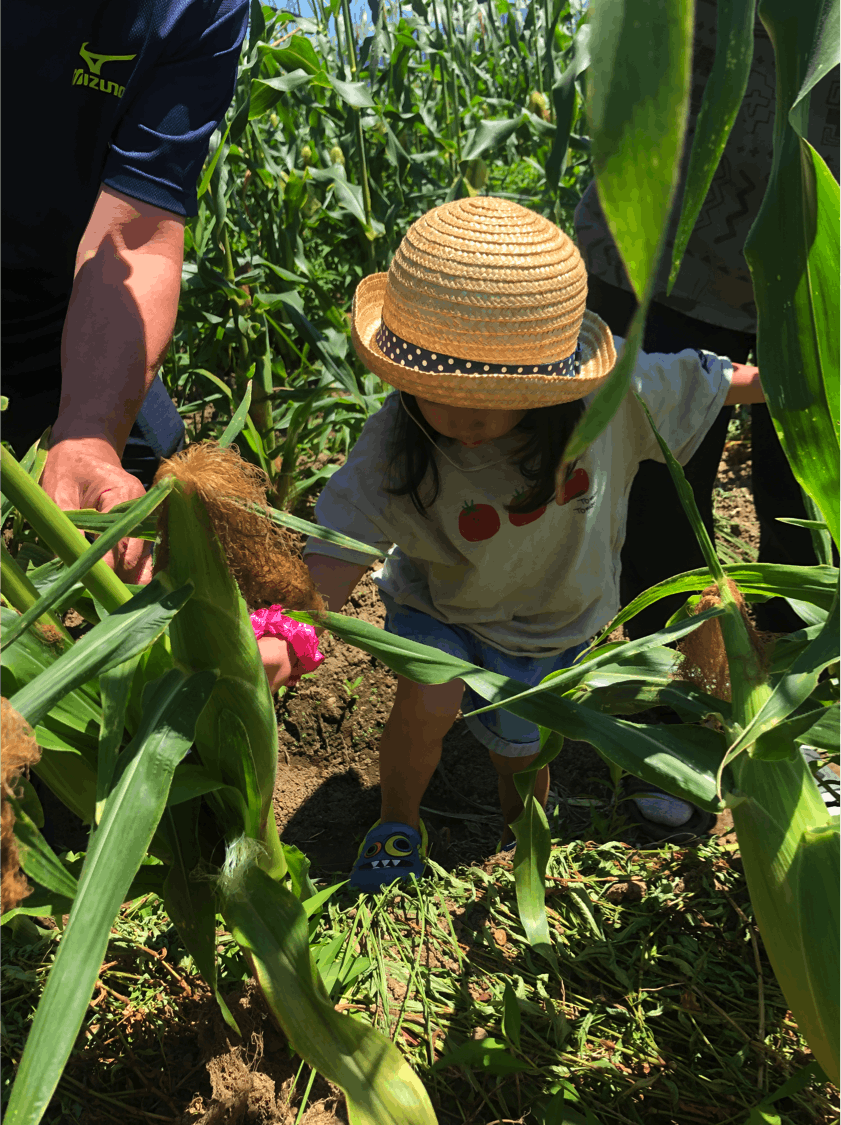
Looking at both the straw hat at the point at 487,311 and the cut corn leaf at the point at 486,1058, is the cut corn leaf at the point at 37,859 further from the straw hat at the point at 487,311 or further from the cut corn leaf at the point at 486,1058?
the straw hat at the point at 487,311

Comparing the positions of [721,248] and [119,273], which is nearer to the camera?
[119,273]

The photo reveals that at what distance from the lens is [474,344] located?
106cm

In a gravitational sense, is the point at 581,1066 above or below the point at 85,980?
below

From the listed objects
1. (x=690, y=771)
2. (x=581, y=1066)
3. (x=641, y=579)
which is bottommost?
(x=641, y=579)

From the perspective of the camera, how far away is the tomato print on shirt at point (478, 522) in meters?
1.34

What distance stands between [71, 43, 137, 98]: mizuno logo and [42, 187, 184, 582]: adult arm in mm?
230

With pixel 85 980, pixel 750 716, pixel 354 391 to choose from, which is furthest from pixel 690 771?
pixel 354 391

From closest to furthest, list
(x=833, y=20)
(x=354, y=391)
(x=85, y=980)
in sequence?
(x=833, y=20), (x=85, y=980), (x=354, y=391)

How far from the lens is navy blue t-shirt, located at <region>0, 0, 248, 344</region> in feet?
4.08

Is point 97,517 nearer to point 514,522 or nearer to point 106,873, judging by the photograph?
point 106,873

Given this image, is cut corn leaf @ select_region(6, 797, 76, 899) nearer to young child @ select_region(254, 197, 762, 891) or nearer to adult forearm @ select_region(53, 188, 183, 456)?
young child @ select_region(254, 197, 762, 891)

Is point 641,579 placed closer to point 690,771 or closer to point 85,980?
point 690,771

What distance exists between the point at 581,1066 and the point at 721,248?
124 centimetres

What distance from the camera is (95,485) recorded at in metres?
0.88
